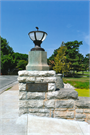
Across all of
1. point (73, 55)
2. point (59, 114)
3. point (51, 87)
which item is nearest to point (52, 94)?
point (51, 87)

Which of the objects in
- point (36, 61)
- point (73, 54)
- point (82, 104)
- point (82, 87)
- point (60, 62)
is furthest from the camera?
point (73, 54)

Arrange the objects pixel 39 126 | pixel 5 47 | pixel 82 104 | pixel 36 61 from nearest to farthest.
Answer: pixel 39 126, pixel 82 104, pixel 36 61, pixel 5 47

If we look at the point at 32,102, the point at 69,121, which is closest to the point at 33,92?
the point at 32,102

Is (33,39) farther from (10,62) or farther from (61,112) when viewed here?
(10,62)

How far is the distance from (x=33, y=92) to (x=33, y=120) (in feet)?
2.43

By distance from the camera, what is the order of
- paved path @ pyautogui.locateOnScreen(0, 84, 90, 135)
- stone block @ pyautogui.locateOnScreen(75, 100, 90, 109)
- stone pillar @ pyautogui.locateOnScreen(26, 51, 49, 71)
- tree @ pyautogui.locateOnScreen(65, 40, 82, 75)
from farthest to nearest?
tree @ pyautogui.locateOnScreen(65, 40, 82, 75), stone pillar @ pyautogui.locateOnScreen(26, 51, 49, 71), stone block @ pyautogui.locateOnScreen(75, 100, 90, 109), paved path @ pyautogui.locateOnScreen(0, 84, 90, 135)

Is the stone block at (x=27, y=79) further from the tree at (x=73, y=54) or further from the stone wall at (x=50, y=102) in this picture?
the tree at (x=73, y=54)

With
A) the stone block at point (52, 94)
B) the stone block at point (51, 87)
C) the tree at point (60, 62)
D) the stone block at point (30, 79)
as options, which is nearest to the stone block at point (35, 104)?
the stone block at point (52, 94)

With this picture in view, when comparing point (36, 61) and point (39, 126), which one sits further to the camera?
point (36, 61)

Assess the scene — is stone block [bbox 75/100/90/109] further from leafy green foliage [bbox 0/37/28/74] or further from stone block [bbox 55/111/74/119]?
leafy green foliage [bbox 0/37/28/74]

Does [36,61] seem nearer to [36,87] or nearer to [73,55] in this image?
[36,87]

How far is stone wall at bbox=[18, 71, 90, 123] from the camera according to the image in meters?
3.15

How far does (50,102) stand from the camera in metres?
3.18

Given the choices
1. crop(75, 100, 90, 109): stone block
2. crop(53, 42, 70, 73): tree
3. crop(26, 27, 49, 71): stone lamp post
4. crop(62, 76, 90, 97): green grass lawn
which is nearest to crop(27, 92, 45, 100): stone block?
crop(26, 27, 49, 71): stone lamp post
